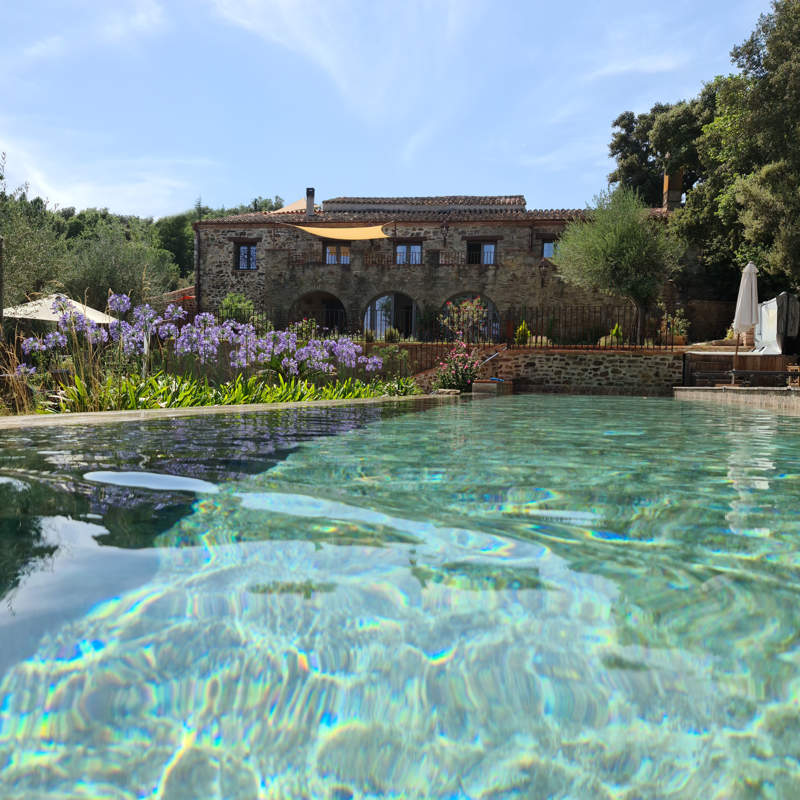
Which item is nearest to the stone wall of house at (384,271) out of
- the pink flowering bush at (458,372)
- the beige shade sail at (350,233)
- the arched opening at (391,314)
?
the arched opening at (391,314)

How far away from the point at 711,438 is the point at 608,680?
4.43m

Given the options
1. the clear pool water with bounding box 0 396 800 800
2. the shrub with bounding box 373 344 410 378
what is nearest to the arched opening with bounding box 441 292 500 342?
the shrub with bounding box 373 344 410 378

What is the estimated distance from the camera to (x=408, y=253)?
81.5 ft

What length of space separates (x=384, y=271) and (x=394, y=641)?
2401 centimetres

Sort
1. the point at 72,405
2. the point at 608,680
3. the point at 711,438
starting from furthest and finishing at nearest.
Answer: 1. the point at 72,405
2. the point at 711,438
3. the point at 608,680

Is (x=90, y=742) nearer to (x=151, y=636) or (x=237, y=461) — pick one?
(x=151, y=636)

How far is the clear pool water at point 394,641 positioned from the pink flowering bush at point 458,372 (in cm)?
1007

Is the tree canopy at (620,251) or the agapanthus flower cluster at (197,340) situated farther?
the tree canopy at (620,251)

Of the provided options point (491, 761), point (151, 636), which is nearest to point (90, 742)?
point (151, 636)

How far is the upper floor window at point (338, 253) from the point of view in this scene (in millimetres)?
25422

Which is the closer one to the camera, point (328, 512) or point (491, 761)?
point (491, 761)

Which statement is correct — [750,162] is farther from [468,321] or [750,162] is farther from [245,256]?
[245,256]

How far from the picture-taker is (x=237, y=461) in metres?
3.39

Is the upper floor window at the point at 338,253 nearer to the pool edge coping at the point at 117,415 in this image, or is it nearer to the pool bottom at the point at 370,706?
the pool edge coping at the point at 117,415
